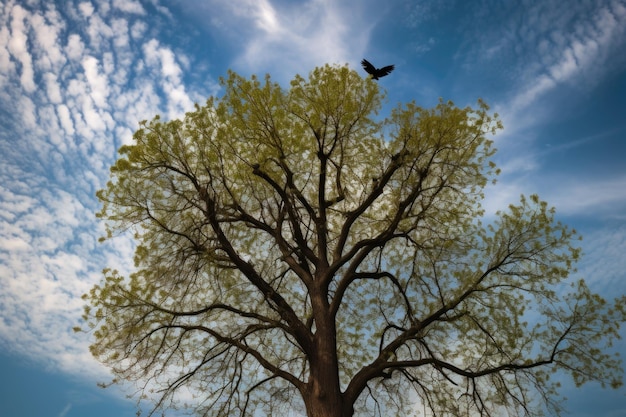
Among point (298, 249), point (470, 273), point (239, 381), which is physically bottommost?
point (239, 381)

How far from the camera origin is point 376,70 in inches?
384

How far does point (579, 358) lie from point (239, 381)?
6.68m

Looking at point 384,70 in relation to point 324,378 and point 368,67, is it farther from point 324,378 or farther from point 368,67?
point 324,378

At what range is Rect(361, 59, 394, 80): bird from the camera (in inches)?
382

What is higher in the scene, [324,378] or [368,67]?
[368,67]

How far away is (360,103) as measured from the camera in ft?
29.5

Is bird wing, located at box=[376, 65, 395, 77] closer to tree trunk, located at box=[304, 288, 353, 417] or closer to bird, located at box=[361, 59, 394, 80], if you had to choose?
bird, located at box=[361, 59, 394, 80]

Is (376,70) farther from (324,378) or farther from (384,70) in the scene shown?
(324,378)

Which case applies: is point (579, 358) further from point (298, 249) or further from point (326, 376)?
point (298, 249)

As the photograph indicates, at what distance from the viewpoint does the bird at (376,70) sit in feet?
31.8

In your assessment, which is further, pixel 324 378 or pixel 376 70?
pixel 376 70

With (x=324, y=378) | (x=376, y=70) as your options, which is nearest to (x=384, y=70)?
(x=376, y=70)

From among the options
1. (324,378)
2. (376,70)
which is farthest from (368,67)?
(324,378)

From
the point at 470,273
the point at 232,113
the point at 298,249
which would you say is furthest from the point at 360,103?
the point at 470,273
